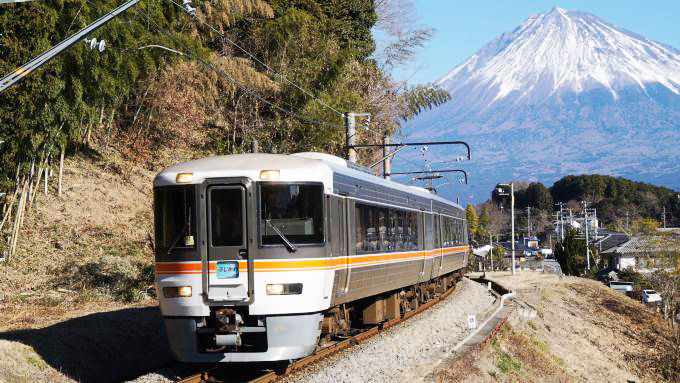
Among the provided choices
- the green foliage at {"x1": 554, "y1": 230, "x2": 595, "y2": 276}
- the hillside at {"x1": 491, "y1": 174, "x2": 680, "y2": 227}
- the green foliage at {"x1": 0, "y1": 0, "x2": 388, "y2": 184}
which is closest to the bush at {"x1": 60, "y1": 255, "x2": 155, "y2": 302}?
the green foliage at {"x1": 0, "y1": 0, "x2": 388, "y2": 184}

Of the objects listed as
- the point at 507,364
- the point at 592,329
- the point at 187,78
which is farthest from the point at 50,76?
the point at 592,329

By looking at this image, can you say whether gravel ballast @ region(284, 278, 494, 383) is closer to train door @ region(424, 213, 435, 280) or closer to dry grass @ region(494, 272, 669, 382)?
train door @ region(424, 213, 435, 280)

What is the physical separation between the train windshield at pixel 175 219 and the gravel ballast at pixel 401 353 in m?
2.08

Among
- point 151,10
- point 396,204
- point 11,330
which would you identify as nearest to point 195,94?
point 151,10

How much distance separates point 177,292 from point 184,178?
4.43 ft

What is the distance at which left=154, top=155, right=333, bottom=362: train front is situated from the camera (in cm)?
1023

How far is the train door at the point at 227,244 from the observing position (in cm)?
1023

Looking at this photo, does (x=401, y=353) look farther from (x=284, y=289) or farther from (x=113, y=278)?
(x=113, y=278)

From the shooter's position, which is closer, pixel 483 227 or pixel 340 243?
pixel 340 243

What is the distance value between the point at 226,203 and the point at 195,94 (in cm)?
1956

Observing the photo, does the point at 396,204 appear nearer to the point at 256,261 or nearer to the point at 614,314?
the point at 256,261

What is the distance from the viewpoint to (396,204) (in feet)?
51.7

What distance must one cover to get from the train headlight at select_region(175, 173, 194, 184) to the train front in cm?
2

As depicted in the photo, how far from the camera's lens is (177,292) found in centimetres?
1038
